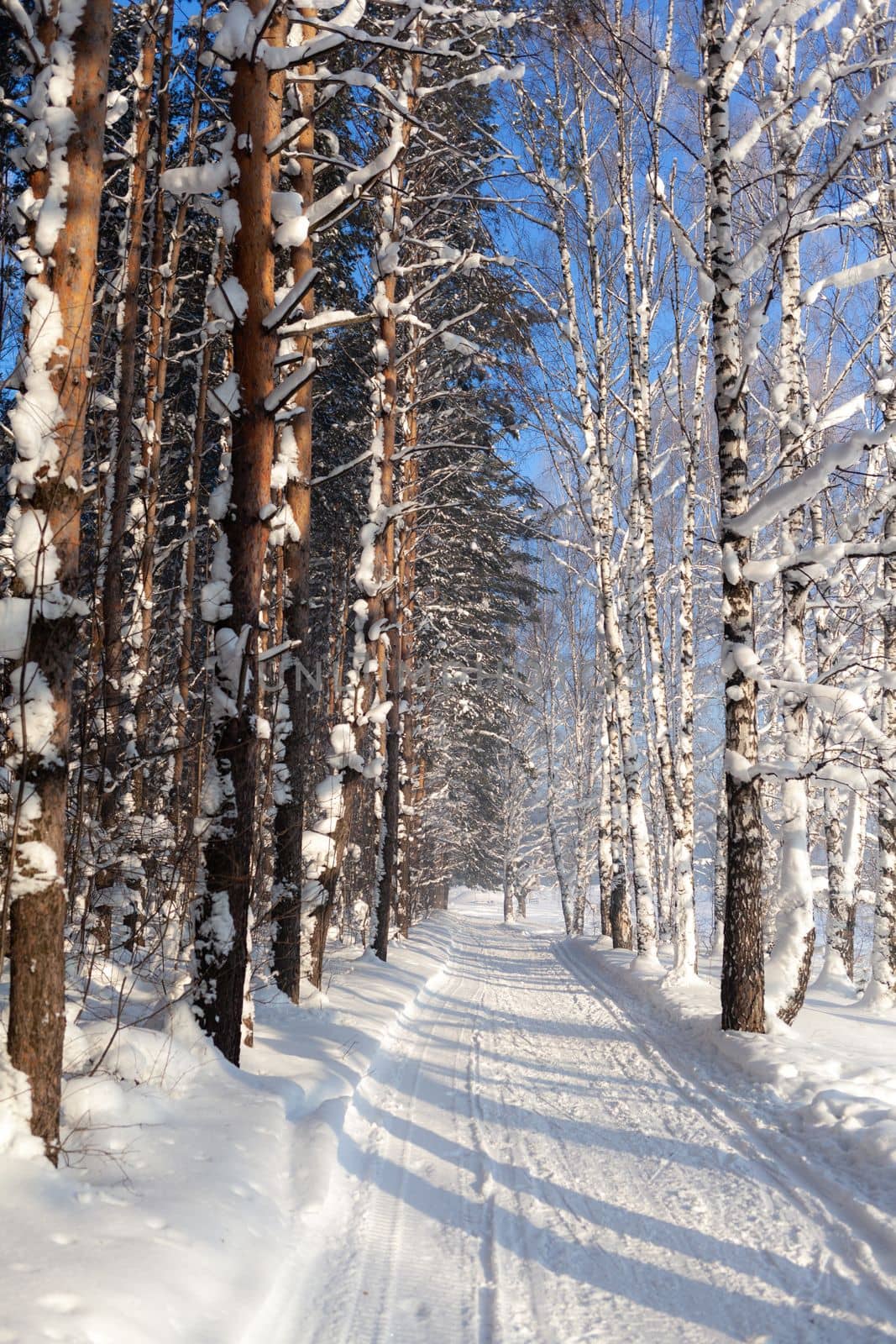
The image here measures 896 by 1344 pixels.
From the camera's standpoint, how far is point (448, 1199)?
4059 millimetres

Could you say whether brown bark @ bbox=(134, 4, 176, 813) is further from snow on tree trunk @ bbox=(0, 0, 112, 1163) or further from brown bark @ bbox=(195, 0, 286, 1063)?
snow on tree trunk @ bbox=(0, 0, 112, 1163)

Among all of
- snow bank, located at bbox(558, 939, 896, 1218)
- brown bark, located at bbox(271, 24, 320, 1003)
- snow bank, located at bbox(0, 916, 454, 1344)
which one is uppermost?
brown bark, located at bbox(271, 24, 320, 1003)

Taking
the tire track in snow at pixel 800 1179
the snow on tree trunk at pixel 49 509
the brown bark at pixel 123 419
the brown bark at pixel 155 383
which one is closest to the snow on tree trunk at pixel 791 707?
the tire track in snow at pixel 800 1179

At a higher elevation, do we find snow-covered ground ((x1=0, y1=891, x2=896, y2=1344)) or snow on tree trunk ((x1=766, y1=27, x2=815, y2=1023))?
snow on tree trunk ((x1=766, y1=27, x2=815, y2=1023))

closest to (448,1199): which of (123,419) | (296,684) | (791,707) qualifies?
(296,684)

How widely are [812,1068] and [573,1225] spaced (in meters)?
2.95

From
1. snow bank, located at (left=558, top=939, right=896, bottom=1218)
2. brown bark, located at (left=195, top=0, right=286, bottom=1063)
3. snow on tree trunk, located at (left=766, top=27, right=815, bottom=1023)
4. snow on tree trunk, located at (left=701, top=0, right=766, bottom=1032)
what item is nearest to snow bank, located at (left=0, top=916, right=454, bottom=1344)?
brown bark, located at (left=195, top=0, right=286, bottom=1063)

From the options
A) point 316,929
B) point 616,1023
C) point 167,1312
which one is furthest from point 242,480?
point 616,1023

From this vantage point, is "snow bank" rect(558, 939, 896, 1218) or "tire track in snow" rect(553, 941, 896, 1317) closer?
"tire track in snow" rect(553, 941, 896, 1317)

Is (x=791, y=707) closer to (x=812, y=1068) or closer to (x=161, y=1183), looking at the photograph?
(x=812, y=1068)

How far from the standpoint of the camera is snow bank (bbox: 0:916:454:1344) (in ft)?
8.42

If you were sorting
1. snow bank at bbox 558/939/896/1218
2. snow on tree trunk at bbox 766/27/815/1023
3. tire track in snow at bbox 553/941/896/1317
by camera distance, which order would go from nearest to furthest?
tire track in snow at bbox 553/941/896/1317
snow bank at bbox 558/939/896/1218
snow on tree trunk at bbox 766/27/815/1023

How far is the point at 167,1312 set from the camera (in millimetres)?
2613

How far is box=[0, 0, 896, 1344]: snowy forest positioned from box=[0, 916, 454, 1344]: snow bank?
2 centimetres
